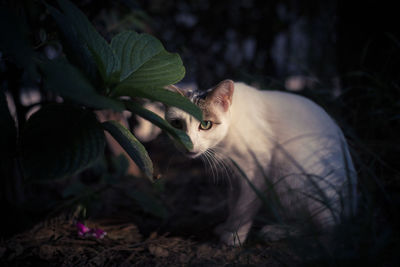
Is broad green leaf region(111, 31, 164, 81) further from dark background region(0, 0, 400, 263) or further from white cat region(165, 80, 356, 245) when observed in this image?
white cat region(165, 80, 356, 245)

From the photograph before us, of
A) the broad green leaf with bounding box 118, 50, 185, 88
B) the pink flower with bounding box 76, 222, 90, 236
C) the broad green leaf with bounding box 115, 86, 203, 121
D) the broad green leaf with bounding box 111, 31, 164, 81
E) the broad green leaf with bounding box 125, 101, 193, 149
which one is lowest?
the pink flower with bounding box 76, 222, 90, 236

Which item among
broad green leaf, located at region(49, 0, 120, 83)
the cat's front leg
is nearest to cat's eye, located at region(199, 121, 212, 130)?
the cat's front leg

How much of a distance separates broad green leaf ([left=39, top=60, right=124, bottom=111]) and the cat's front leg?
69 cm

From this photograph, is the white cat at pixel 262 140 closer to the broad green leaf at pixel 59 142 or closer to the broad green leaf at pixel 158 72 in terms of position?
the broad green leaf at pixel 158 72

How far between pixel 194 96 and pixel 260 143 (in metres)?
0.32

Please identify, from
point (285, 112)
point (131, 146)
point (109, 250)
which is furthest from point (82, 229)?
point (285, 112)

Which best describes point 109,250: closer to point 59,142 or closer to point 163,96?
point 59,142

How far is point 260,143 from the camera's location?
41.8 inches

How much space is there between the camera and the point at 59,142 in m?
0.60

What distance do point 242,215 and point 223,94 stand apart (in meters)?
0.45

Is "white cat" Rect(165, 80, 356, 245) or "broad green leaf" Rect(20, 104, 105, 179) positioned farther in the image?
"white cat" Rect(165, 80, 356, 245)

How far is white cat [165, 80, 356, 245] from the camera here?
0.98 m

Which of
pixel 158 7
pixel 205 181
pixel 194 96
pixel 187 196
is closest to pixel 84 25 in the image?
pixel 194 96

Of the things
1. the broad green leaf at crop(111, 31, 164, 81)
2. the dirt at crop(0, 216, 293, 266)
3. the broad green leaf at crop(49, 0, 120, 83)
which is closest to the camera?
the broad green leaf at crop(49, 0, 120, 83)
